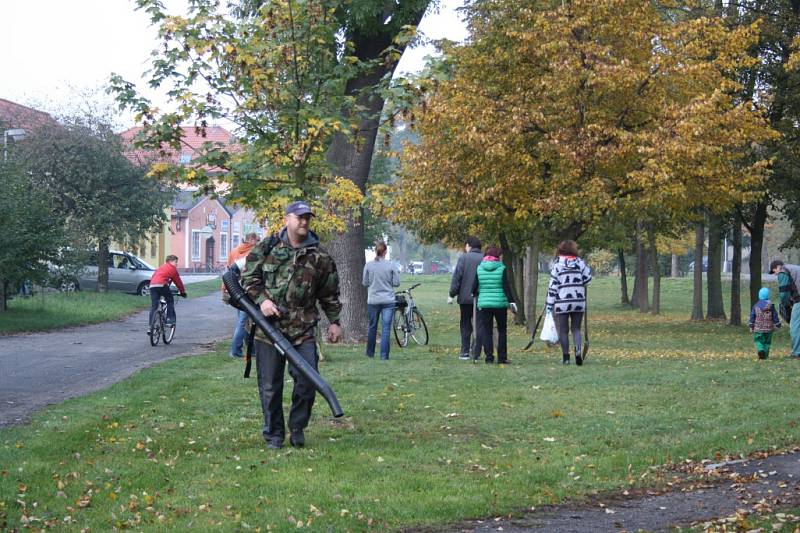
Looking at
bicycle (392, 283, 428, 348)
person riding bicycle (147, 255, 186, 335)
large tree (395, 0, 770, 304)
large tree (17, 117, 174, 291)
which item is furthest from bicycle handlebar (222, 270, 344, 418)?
large tree (17, 117, 174, 291)

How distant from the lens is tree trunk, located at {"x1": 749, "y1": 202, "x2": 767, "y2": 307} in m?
29.8

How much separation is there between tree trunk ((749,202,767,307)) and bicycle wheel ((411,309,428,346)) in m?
11.2

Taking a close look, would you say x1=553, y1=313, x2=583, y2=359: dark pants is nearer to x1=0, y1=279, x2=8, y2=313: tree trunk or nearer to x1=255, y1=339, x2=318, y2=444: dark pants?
x1=255, y1=339, x2=318, y2=444: dark pants

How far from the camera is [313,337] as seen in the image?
8.91 m

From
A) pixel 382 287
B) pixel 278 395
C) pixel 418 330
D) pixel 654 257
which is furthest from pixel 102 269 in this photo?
pixel 278 395

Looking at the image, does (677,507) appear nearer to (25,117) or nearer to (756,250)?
(756,250)

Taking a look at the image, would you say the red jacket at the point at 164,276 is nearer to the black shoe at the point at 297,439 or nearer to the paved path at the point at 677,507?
the black shoe at the point at 297,439

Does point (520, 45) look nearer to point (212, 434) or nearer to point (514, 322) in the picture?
point (514, 322)

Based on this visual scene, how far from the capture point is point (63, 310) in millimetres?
30266

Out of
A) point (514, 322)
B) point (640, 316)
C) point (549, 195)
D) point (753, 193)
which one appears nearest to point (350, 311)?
point (549, 195)

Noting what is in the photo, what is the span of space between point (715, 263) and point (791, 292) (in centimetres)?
1744

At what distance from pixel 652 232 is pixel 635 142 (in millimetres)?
12282

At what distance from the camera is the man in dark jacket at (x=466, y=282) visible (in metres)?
16.8

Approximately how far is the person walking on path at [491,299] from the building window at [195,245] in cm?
7645
